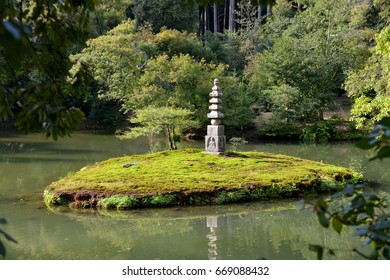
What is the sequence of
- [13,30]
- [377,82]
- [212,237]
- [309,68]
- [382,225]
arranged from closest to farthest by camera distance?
[13,30] → [382,225] → [212,237] → [377,82] → [309,68]

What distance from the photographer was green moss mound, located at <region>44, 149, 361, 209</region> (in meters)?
8.66

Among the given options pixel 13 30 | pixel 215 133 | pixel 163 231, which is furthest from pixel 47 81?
pixel 215 133

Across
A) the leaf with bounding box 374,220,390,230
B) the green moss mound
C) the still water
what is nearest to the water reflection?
the still water

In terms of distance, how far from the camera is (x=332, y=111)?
2442 centimetres

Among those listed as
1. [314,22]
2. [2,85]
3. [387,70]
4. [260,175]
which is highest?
[314,22]

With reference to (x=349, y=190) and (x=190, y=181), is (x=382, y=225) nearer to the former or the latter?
(x=349, y=190)

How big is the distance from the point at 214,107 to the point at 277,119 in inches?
373

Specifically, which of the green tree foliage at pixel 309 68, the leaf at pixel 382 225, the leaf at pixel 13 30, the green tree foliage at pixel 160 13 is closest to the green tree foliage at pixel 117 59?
the green tree foliage at pixel 309 68

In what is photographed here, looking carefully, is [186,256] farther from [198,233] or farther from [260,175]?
[260,175]

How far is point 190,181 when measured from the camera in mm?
9266

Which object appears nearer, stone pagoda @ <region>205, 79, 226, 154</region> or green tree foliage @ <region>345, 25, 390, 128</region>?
stone pagoda @ <region>205, 79, 226, 154</region>

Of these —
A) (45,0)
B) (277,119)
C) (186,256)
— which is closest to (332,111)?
(277,119)

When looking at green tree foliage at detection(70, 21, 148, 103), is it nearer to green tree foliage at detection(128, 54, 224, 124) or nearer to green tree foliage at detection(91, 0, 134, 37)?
green tree foliage at detection(128, 54, 224, 124)

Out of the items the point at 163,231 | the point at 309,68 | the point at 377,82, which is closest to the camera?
the point at 163,231
